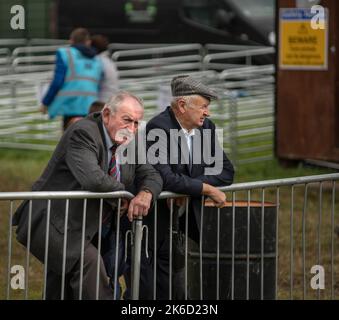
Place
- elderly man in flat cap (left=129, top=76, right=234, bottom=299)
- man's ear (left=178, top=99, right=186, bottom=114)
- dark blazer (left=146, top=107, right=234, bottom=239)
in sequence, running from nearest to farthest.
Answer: dark blazer (left=146, top=107, right=234, bottom=239) < elderly man in flat cap (left=129, top=76, right=234, bottom=299) < man's ear (left=178, top=99, right=186, bottom=114)

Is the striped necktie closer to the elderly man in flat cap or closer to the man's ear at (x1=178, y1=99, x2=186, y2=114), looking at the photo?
the elderly man in flat cap

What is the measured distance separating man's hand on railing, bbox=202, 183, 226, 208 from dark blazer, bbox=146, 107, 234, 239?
38 mm

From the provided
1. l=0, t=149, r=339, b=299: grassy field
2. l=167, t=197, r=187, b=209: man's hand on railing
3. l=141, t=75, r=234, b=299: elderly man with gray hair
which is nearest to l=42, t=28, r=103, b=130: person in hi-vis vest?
l=0, t=149, r=339, b=299: grassy field

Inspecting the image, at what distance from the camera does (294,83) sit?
1533 cm

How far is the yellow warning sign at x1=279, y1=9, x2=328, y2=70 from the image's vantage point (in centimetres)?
1468

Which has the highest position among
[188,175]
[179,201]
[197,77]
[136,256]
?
[197,77]

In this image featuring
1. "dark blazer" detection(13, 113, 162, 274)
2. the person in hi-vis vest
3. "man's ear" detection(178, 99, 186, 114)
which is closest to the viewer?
"dark blazer" detection(13, 113, 162, 274)

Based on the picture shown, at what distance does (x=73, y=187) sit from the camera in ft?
24.1

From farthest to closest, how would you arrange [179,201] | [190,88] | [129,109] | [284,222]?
[284,222]
[190,88]
[179,201]
[129,109]

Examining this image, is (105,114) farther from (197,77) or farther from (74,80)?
(197,77)

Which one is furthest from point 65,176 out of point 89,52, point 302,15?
point 302,15

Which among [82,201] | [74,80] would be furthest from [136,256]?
[74,80]

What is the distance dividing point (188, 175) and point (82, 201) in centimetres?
98

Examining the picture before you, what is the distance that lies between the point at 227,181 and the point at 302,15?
23.8 ft
